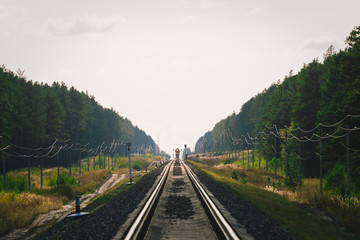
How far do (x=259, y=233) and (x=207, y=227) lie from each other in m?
1.61

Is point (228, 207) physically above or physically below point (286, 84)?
below

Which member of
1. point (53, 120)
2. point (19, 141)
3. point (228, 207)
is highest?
point (53, 120)

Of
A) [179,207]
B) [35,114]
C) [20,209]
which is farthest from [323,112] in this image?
[35,114]

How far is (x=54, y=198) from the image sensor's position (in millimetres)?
20875

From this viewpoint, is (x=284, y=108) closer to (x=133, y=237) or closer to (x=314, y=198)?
(x=314, y=198)

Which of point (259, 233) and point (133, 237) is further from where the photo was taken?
point (259, 233)

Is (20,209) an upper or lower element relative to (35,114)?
lower

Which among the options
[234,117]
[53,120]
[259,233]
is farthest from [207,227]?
[234,117]

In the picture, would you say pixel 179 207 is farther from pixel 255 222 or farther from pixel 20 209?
pixel 20 209

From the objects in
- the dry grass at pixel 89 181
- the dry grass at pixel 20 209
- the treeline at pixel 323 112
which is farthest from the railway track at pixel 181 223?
the dry grass at pixel 89 181

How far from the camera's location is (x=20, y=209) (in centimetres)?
1534

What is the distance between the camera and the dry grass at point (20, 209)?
519 inches

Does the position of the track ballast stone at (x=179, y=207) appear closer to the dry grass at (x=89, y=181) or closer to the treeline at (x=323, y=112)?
the treeline at (x=323, y=112)

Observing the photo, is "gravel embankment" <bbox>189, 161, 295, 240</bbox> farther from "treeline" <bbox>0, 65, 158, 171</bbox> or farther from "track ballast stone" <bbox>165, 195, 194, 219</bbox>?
"treeline" <bbox>0, 65, 158, 171</bbox>
